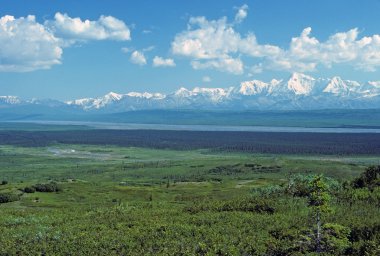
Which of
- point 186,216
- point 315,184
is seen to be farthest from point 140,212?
point 315,184

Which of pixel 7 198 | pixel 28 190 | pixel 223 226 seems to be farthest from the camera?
pixel 28 190

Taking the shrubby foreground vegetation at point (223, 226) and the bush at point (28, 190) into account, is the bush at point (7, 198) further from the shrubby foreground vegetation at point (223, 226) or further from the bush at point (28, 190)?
the bush at point (28, 190)

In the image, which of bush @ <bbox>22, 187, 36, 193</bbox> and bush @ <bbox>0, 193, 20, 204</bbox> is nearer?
bush @ <bbox>0, 193, 20, 204</bbox>

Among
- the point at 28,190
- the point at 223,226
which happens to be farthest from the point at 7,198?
the point at 223,226

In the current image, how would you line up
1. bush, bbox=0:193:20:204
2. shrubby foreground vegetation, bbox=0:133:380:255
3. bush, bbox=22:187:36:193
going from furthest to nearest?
1. bush, bbox=22:187:36:193
2. bush, bbox=0:193:20:204
3. shrubby foreground vegetation, bbox=0:133:380:255

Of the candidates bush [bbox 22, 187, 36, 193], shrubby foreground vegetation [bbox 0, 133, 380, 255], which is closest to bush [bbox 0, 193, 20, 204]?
shrubby foreground vegetation [bbox 0, 133, 380, 255]

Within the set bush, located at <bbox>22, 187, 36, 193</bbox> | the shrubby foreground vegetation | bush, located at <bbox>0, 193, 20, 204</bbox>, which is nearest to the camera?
the shrubby foreground vegetation

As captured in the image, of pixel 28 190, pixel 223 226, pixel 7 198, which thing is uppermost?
pixel 223 226

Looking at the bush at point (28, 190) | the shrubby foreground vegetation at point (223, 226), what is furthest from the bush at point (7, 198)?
the bush at point (28, 190)

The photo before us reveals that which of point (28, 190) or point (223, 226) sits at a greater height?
point (223, 226)

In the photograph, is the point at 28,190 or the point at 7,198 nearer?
the point at 7,198

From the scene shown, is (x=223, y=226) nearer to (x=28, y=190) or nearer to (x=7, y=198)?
(x=7, y=198)

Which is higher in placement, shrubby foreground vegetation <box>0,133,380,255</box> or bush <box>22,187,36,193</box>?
shrubby foreground vegetation <box>0,133,380,255</box>

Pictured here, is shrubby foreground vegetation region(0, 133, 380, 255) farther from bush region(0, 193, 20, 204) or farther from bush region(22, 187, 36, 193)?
bush region(22, 187, 36, 193)
